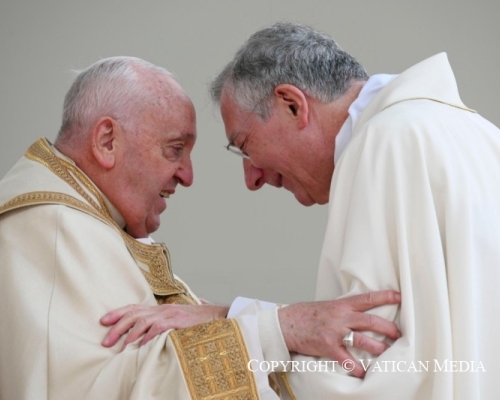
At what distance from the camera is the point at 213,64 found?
6.82m

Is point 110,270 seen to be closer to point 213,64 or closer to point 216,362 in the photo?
point 216,362

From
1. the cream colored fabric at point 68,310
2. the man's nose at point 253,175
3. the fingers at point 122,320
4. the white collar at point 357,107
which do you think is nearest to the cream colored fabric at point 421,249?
the white collar at point 357,107

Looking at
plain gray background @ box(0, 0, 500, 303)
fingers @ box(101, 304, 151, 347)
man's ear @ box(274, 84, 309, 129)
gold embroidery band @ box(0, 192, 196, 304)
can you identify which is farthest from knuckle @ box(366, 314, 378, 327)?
plain gray background @ box(0, 0, 500, 303)

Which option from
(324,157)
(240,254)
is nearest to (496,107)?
(240,254)

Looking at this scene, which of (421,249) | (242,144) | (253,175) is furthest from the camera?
(253,175)

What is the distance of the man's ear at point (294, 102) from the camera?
3.66 m

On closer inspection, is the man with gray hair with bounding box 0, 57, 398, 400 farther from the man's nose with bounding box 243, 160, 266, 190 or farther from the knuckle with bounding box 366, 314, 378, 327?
the man's nose with bounding box 243, 160, 266, 190

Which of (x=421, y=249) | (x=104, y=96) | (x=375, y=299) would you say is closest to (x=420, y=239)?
(x=421, y=249)

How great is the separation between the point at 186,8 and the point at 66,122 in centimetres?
317

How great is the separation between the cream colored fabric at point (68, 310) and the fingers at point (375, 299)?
0.36 meters

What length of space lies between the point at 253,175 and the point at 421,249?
3.64 feet

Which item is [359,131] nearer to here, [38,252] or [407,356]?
[407,356]

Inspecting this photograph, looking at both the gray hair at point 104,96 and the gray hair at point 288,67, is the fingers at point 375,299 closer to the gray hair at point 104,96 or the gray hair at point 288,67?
the gray hair at point 288,67

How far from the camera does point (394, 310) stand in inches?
123
